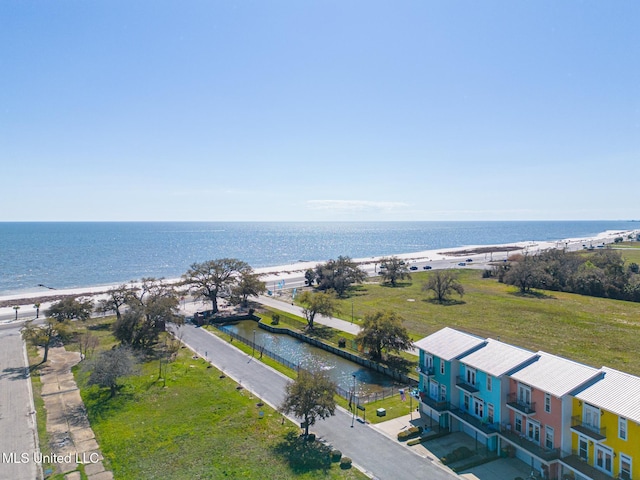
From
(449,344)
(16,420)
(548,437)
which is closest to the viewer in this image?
(548,437)

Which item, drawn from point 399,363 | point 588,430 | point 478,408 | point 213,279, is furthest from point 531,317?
point 213,279

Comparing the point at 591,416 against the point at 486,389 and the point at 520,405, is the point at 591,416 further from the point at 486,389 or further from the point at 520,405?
the point at 486,389

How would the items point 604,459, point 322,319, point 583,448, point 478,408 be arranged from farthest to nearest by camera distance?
point 322,319
point 478,408
point 583,448
point 604,459

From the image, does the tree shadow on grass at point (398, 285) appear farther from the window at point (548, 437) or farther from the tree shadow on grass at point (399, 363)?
the window at point (548, 437)

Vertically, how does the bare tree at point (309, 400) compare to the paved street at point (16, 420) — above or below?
above

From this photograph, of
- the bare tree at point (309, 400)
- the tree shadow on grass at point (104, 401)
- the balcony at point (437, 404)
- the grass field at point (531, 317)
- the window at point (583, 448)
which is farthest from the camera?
the grass field at point (531, 317)

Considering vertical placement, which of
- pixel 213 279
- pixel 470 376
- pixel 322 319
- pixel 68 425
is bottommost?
pixel 322 319

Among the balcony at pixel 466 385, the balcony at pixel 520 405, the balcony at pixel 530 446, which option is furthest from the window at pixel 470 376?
the balcony at pixel 530 446
